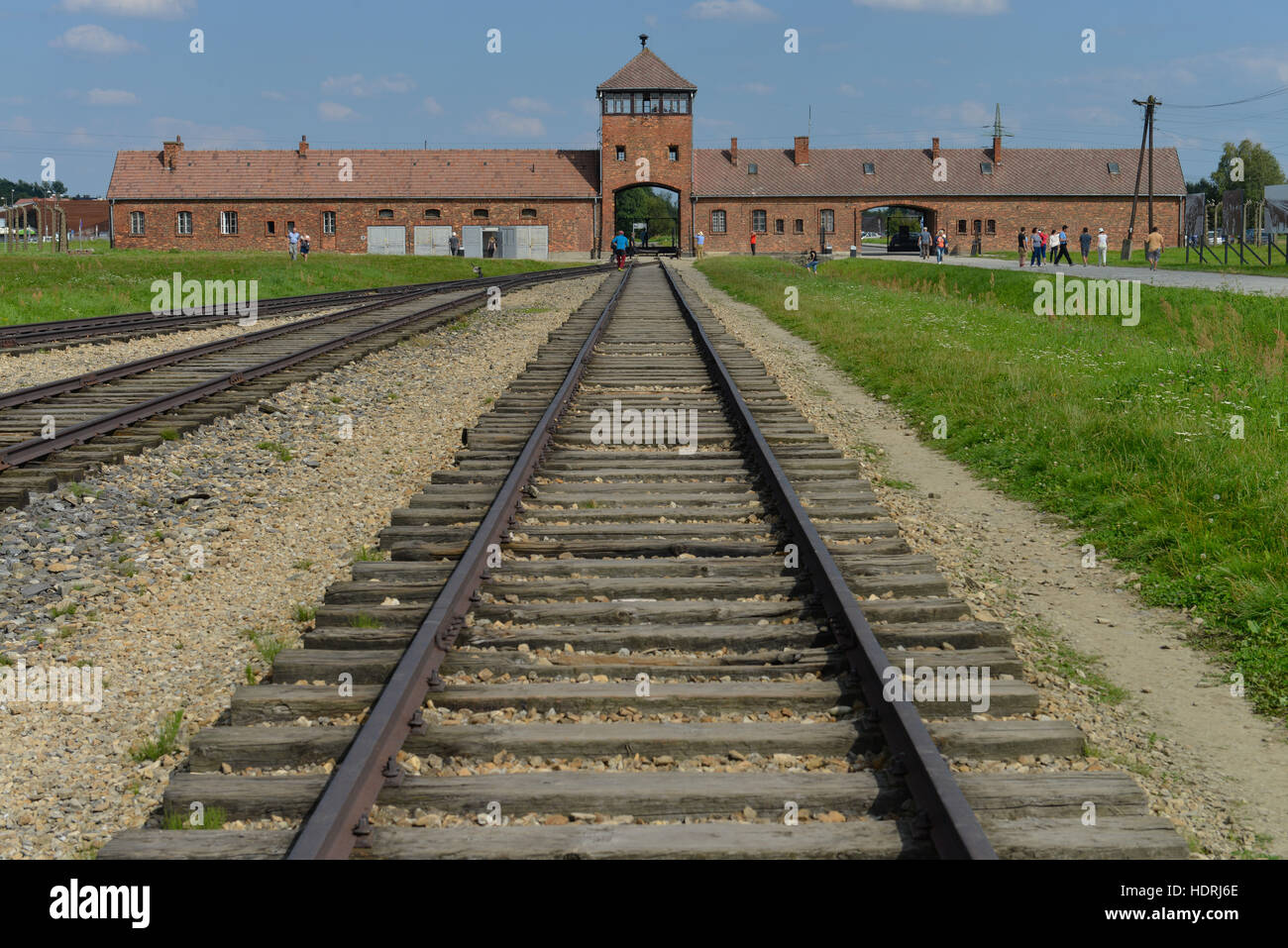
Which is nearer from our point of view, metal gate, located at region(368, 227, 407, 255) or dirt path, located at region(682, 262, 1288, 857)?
dirt path, located at region(682, 262, 1288, 857)

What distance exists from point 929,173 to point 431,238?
114 feet

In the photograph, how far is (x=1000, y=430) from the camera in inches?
429

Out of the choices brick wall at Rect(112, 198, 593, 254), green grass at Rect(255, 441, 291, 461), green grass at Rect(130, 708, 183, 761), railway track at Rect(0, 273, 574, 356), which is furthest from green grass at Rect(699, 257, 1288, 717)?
brick wall at Rect(112, 198, 593, 254)

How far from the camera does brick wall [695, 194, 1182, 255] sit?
80.2 metres

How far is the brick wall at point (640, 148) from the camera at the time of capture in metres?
77.1

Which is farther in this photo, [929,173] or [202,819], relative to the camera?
[929,173]

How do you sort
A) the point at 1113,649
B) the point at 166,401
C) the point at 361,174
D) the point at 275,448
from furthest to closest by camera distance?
the point at 361,174
the point at 166,401
the point at 275,448
the point at 1113,649

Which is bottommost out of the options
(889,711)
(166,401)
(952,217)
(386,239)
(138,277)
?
(889,711)

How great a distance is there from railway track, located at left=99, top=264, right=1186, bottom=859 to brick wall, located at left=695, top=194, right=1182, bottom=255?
74.6m

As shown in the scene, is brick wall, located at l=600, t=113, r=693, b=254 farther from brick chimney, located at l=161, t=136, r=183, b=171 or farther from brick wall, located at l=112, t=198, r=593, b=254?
brick chimney, located at l=161, t=136, r=183, b=171

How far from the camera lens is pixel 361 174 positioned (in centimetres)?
7781

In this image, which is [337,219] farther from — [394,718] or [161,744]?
[394,718]

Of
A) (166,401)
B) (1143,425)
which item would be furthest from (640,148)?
(1143,425)

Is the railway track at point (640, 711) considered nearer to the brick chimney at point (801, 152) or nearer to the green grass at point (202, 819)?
the green grass at point (202, 819)
